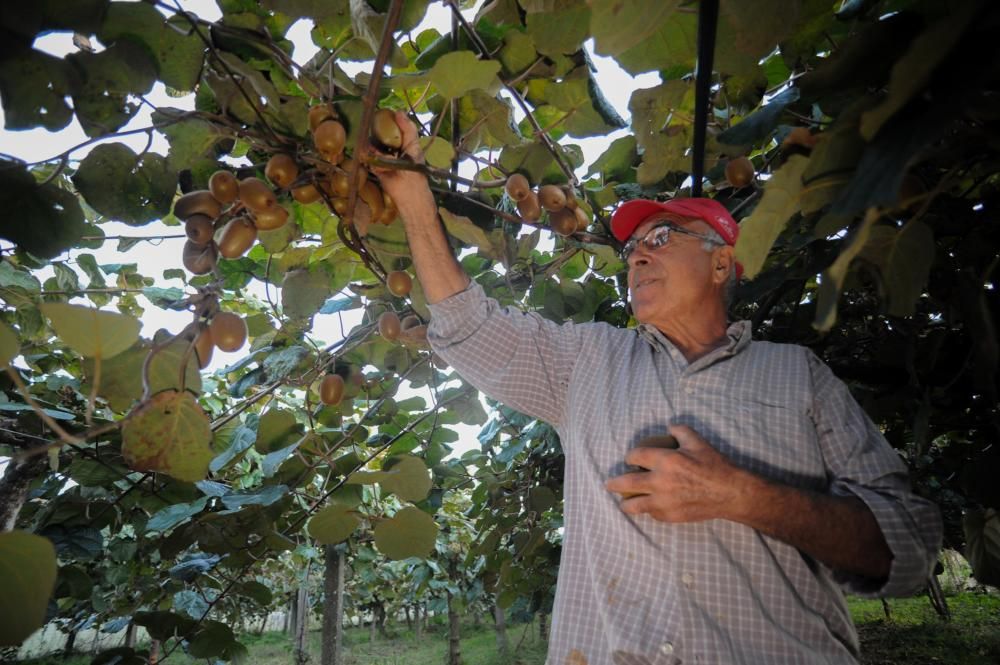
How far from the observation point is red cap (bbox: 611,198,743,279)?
1436 millimetres

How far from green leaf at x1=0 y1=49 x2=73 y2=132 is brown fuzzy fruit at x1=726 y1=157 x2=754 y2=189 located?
1.33 metres

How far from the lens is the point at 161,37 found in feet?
2.98

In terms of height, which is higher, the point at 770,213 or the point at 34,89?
the point at 34,89

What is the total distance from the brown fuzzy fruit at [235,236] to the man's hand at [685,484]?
0.84 meters

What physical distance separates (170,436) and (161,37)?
648 mm

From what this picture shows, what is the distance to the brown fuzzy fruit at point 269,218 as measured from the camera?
1.07m

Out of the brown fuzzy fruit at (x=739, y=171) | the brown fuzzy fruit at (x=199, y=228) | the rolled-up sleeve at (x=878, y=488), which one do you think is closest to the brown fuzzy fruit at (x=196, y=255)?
the brown fuzzy fruit at (x=199, y=228)

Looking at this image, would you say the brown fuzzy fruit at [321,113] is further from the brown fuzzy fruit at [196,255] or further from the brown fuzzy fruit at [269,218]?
the brown fuzzy fruit at [196,255]

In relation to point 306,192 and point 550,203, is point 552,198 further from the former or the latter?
point 306,192

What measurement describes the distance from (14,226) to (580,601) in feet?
3.93

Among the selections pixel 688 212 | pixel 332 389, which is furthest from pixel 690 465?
pixel 332 389

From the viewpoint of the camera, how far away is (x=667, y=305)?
144cm

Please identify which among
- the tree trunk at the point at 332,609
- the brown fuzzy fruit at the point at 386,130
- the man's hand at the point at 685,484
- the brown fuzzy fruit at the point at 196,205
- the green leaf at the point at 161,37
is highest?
the green leaf at the point at 161,37

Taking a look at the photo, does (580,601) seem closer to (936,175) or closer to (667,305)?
(667,305)
